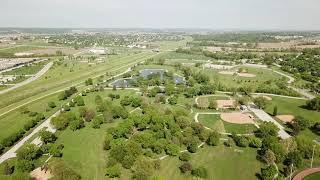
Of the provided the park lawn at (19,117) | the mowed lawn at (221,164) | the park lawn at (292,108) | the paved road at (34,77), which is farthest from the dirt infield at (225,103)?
the paved road at (34,77)

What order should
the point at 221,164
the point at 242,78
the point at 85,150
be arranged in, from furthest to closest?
the point at 242,78
the point at 85,150
the point at 221,164

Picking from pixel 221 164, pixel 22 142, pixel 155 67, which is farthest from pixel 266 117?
pixel 155 67

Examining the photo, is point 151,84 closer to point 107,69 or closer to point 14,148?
point 107,69

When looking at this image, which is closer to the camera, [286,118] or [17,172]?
[17,172]

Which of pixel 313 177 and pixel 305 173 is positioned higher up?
pixel 305 173

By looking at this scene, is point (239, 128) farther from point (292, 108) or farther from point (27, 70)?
point (27, 70)

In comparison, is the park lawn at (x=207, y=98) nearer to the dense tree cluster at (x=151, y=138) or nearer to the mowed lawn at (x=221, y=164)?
the dense tree cluster at (x=151, y=138)
